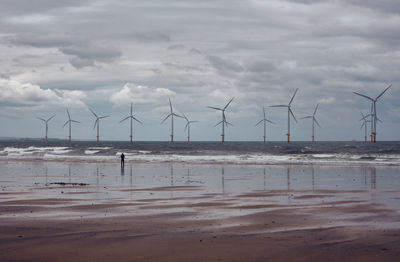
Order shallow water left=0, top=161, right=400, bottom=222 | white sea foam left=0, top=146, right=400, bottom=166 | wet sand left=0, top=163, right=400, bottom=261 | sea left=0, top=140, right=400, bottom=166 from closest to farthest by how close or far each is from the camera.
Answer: wet sand left=0, top=163, right=400, bottom=261, shallow water left=0, top=161, right=400, bottom=222, white sea foam left=0, top=146, right=400, bottom=166, sea left=0, top=140, right=400, bottom=166

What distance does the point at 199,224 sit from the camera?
52.8ft

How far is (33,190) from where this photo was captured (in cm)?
2788

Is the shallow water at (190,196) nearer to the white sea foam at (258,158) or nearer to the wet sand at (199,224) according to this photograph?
the wet sand at (199,224)

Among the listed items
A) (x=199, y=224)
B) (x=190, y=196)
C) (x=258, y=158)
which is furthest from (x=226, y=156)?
(x=199, y=224)

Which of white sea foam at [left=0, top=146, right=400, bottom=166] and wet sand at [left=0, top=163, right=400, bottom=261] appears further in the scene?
white sea foam at [left=0, top=146, right=400, bottom=166]

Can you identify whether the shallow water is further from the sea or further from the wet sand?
the sea

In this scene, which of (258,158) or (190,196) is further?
(258,158)

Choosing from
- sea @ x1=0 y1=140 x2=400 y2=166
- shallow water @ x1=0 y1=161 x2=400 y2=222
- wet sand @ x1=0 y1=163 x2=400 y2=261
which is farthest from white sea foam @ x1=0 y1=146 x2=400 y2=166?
wet sand @ x1=0 y1=163 x2=400 y2=261

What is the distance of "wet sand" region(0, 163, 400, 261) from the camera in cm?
1195

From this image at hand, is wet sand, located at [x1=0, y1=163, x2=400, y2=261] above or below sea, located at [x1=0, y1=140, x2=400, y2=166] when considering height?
above

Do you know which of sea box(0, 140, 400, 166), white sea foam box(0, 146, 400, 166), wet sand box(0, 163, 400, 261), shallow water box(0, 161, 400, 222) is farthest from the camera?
sea box(0, 140, 400, 166)

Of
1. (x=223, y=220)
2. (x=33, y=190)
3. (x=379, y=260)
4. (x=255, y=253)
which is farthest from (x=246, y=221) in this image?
(x=33, y=190)

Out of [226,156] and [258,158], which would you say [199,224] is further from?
[226,156]

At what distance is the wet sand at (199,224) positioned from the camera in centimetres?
1195
